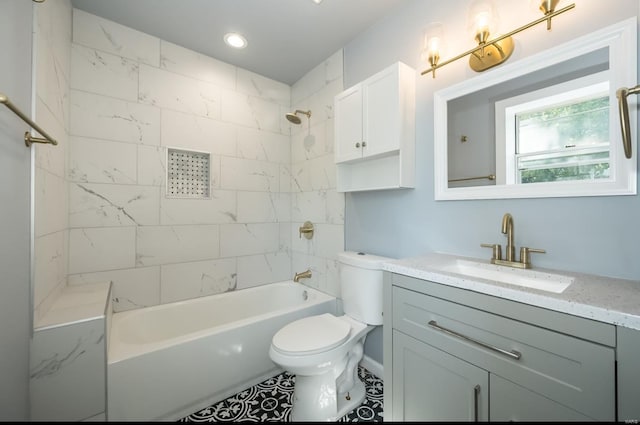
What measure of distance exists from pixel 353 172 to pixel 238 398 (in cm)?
173

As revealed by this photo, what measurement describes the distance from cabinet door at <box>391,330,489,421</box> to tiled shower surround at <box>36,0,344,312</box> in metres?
1.07

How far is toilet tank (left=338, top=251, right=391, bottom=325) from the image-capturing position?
5.20 ft

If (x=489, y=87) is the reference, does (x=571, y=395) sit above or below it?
below

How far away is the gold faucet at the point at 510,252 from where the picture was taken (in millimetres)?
1137

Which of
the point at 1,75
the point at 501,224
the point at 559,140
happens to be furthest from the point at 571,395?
the point at 1,75

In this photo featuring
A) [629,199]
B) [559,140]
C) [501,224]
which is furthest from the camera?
A: [501,224]

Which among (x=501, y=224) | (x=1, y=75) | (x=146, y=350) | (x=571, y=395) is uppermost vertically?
(x=1, y=75)

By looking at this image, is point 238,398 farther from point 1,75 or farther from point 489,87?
point 489,87

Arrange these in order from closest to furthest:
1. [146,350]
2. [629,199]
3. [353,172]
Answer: [629,199] < [146,350] < [353,172]

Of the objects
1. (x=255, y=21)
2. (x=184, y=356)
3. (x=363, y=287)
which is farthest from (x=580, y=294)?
(x=255, y=21)

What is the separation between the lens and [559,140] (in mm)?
1113

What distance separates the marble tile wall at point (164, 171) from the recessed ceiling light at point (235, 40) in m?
0.30

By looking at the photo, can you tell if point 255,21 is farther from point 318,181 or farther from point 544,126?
point 544,126

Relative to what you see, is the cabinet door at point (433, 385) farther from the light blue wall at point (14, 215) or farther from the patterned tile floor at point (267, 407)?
the light blue wall at point (14, 215)
